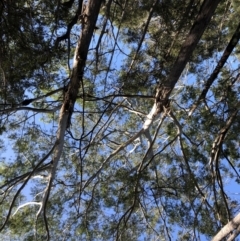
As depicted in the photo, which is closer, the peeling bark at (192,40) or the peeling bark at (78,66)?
the peeling bark at (78,66)

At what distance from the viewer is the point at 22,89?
4391 millimetres

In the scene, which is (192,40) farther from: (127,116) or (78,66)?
(127,116)

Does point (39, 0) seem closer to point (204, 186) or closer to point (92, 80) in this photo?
point (92, 80)

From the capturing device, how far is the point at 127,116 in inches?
236

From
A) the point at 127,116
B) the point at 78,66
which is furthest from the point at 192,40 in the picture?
the point at 127,116

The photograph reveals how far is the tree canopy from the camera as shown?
415 cm

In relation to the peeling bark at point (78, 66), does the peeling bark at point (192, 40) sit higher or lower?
lower

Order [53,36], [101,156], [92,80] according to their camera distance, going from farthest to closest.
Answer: [101,156] < [92,80] < [53,36]

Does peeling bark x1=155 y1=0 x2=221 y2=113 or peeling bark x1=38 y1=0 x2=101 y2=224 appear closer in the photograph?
peeling bark x1=38 y1=0 x2=101 y2=224

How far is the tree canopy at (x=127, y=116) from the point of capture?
4148 mm

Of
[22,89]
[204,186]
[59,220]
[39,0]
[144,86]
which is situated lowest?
[204,186]

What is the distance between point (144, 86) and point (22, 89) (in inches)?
53.0

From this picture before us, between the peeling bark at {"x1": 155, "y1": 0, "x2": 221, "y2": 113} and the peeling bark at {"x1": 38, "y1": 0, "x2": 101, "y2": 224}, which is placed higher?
the peeling bark at {"x1": 38, "y1": 0, "x2": 101, "y2": 224}

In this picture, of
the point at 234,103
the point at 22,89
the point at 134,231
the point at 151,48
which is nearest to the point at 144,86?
the point at 151,48
